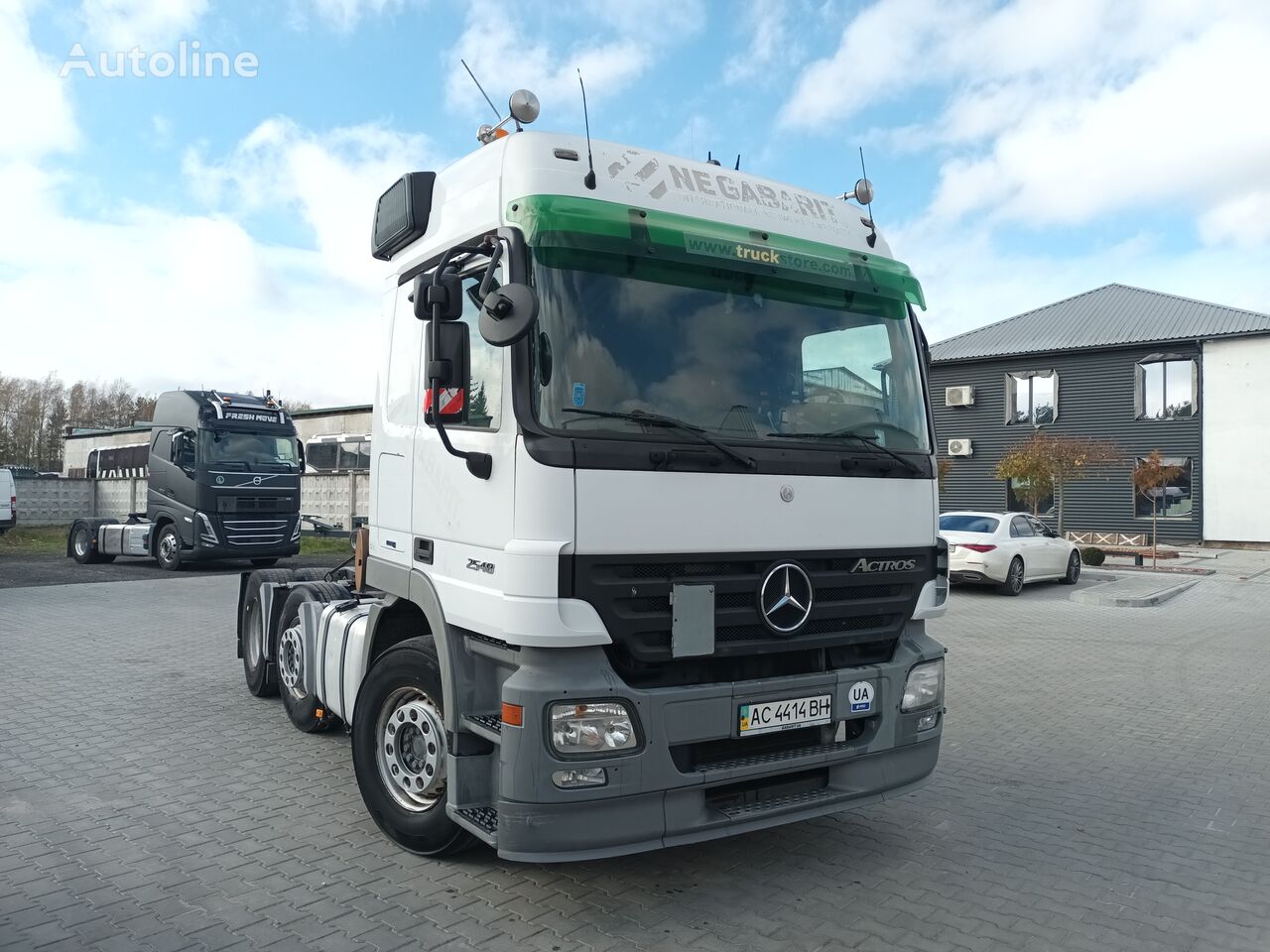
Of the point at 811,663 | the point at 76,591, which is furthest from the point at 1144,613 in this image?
the point at 76,591

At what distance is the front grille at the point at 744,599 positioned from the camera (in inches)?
142

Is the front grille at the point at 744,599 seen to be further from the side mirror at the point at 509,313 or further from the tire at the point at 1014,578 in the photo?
the tire at the point at 1014,578

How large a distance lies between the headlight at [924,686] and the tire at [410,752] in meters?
2.07

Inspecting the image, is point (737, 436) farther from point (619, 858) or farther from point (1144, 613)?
point (1144, 613)

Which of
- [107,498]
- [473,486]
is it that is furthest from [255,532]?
[107,498]

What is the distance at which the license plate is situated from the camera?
3.82 meters

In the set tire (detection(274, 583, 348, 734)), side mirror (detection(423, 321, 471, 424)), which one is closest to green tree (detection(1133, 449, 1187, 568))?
tire (detection(274, 583, 348, 734))

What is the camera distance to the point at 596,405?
3.67 meters

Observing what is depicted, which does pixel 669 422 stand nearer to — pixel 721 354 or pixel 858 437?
pixel 721 354

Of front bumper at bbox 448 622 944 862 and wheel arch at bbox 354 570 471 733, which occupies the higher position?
wheel arch at bbox 354 570 471 733

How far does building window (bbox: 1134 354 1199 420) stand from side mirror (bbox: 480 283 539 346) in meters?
31.4

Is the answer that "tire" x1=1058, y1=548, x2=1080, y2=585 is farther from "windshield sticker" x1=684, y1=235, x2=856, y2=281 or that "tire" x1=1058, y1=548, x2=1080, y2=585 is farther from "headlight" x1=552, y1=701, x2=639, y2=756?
"headlight" x1=552, y1=701, x2=639, y2=756

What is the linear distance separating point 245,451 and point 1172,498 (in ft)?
88.4

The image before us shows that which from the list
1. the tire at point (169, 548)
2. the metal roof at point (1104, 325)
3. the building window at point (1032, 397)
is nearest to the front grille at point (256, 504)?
the tire at point (169, 548)
